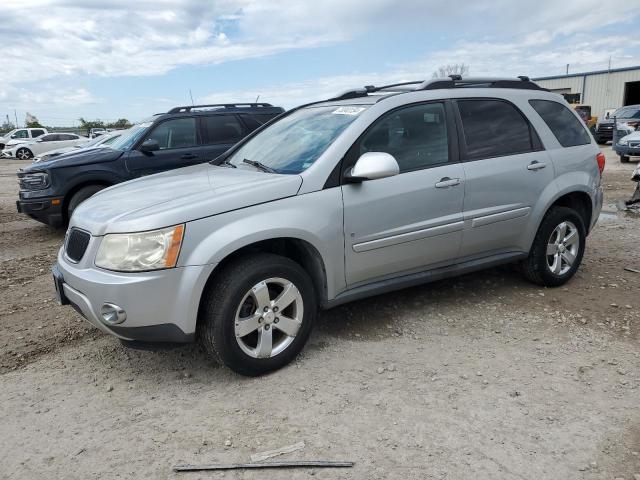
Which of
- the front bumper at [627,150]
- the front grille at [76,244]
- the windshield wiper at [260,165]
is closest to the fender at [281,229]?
the windshield wiper at [260,165]

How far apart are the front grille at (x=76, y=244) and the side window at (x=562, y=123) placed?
3.77m

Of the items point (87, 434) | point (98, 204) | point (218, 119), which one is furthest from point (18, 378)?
point (218, 119)

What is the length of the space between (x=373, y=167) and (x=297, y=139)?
86cm

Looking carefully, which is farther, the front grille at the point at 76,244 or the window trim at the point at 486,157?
the window trim at the point at 486,157

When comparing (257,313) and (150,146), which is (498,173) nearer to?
(257,313)

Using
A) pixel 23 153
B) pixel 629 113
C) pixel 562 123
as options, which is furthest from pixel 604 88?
pixel 562 123

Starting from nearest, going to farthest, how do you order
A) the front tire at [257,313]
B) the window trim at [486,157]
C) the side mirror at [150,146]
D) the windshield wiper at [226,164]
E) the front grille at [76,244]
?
the front tire at [257,313] < the front grille at [76,244] < the window trim at [486,157] < the windshield wiper at [226,164] < the side mirror at [150,146]

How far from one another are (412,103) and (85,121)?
65.7 metres

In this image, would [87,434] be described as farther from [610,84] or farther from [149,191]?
[610,84]

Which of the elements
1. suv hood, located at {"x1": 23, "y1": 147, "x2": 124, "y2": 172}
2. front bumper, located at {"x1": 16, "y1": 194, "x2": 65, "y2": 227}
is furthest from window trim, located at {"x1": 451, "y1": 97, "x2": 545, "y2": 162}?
front bumper, located at {"x1": 16, "y1": 194, "x2": 65, "y2": 227}

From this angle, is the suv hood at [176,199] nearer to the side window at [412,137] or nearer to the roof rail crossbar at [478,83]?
the side window at [412,137]

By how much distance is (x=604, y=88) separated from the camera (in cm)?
3866

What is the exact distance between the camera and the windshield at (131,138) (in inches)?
324

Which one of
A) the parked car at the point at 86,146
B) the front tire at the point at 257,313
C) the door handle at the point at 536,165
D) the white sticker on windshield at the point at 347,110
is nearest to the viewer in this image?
the front tire at the point at 257,313
